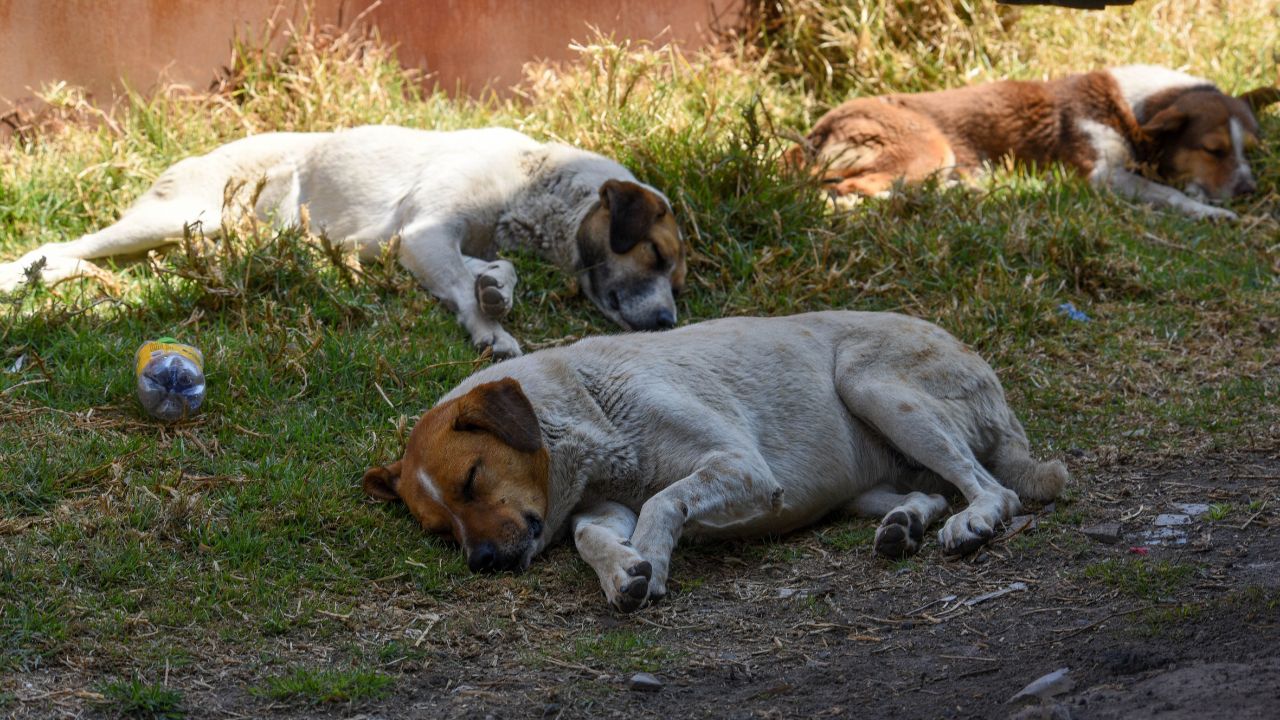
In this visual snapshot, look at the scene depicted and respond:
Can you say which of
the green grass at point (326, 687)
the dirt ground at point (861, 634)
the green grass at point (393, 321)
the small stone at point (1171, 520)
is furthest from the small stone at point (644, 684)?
the small stone at point (1171, 520)

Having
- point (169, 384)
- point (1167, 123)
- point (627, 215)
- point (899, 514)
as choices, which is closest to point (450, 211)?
point (627, 215)

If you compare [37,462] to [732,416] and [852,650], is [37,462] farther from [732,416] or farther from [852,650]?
[852,650]

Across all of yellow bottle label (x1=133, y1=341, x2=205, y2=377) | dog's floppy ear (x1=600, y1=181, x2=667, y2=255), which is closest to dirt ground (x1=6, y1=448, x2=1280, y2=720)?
yellow bottle label (x1=133, y1=341, x2=205, y2=377)

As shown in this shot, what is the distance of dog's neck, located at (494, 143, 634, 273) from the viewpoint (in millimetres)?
7398

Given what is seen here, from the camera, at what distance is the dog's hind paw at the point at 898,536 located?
4.55m

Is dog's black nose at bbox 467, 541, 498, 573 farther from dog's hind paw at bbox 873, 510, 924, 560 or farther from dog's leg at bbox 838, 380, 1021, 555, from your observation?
dog's leg at bbox 838, 380, 1021, 555

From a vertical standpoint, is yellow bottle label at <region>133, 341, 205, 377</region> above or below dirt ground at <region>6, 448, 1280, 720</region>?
below

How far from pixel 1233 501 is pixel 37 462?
469cm

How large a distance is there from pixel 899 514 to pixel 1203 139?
661 cm

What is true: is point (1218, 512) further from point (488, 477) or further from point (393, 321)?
point (393, 321)

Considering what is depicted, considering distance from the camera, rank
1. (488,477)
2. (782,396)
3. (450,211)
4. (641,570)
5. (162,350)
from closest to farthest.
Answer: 1. (641,570)
2. (488,477)
3. (782,396)
4. (162,350)
5. (450,211)

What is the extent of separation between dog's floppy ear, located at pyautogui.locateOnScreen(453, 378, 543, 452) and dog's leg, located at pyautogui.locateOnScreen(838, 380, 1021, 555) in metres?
1.44

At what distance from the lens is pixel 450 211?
24.1 ft

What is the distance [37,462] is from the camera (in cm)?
495
